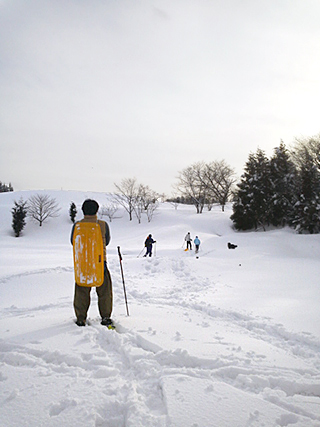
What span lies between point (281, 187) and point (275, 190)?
2.55 feet

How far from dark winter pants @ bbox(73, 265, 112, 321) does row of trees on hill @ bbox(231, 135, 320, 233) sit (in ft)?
77.0

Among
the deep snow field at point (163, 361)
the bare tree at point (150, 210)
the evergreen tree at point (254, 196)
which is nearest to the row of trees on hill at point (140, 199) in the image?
the bare tree at point (150, 210)

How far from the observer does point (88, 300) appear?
3.75 m

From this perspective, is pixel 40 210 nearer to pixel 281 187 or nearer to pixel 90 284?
pixel 281 187

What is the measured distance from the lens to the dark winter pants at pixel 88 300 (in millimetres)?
3672

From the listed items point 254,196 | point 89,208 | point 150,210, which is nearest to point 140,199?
point 150,210

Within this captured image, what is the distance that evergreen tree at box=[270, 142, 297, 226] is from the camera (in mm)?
25797

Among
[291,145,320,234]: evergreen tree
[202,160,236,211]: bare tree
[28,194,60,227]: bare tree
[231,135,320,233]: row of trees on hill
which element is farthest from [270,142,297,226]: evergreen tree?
[28,194,60,227]: bare tree

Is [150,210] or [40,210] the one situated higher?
[150,210]

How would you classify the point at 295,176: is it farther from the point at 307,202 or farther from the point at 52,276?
the point at 52,276

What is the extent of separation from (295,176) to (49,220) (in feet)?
119

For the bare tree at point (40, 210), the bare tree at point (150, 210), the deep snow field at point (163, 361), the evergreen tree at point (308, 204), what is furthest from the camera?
the bare tree at point (150, 210)

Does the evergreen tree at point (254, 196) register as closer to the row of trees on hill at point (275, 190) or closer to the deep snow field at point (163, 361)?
the row of trees on hill at point (275, 190)

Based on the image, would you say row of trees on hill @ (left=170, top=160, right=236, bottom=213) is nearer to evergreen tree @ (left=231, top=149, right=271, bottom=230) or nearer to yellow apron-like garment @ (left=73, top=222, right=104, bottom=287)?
evergreen tree @ (left=231, top=149, right=271, bottom=230)
